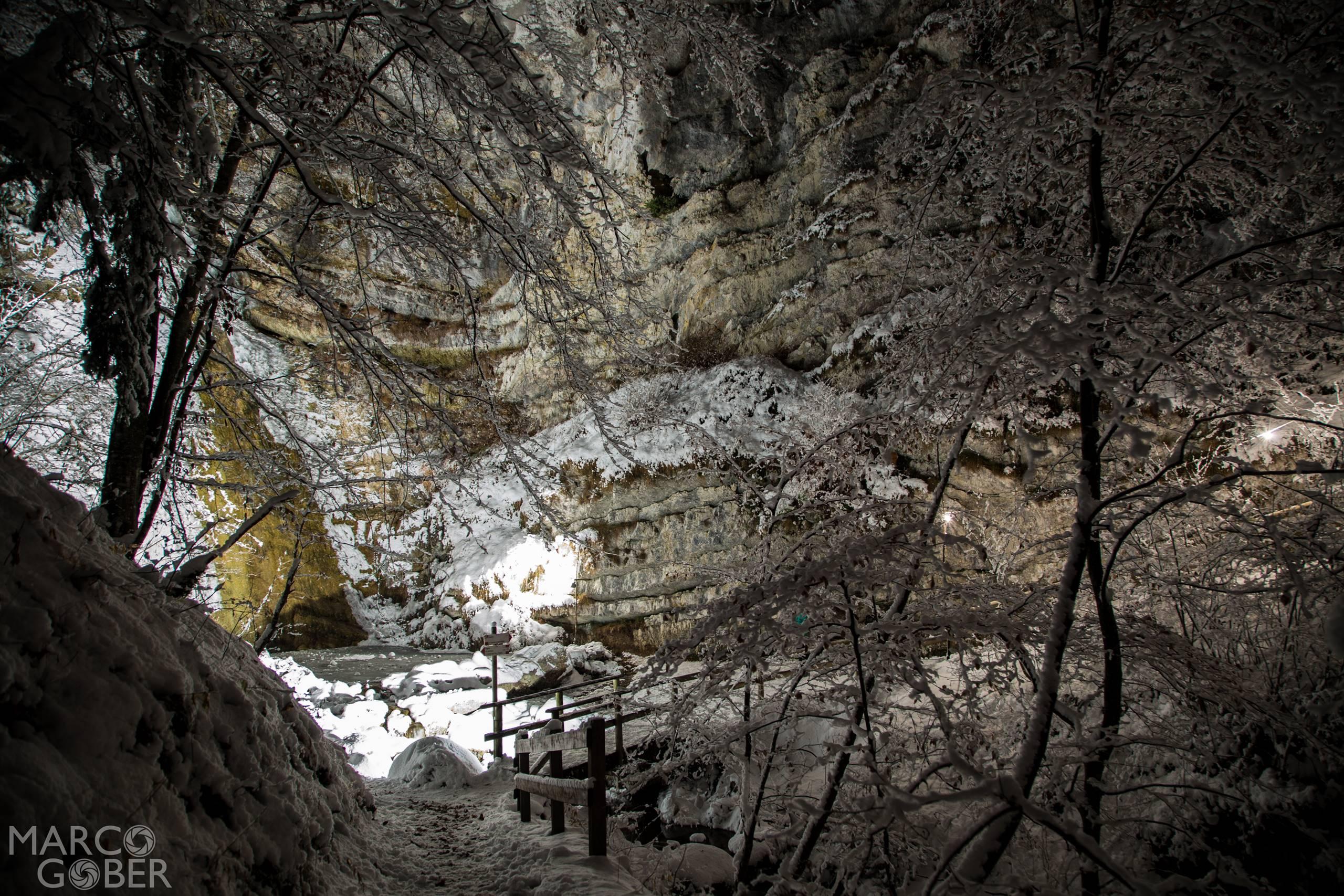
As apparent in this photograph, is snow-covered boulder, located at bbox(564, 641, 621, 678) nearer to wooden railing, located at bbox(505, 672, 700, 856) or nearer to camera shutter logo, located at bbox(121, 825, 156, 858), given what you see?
wooden railing, located at bbox(505, 672, 700, 856)

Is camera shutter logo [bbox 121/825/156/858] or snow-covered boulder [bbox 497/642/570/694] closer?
camera shutter logo [bbox 121/825/156/858]

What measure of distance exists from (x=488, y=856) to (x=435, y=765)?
11.0ft

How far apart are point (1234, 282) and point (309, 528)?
248 inches

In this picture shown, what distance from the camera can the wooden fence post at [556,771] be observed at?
482 centimetres

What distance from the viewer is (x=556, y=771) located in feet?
18.0

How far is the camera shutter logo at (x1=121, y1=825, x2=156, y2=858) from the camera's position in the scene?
6.16 feet

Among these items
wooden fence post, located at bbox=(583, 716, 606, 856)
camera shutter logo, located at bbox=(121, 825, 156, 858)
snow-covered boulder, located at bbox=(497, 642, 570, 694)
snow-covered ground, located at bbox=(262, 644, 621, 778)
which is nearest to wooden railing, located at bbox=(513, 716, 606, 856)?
wooden fence post, located at bbox=(583, 716, 606, 856)

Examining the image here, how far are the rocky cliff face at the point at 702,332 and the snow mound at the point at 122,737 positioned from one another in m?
9.08

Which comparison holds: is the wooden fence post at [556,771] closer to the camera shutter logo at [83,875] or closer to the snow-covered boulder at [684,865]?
the snow-covered boulder at [684,865]

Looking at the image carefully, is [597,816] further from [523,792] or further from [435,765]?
[435,765]

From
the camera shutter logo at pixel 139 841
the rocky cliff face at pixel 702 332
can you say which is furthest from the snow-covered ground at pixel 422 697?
the camera shutter logo at pixel 139 841

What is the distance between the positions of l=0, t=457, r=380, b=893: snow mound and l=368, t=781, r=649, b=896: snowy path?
1.00m

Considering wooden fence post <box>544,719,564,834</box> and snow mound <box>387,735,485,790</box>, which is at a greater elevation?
wooden fence post <box>544,719,564,834</box>

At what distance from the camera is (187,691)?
2.46 meters
